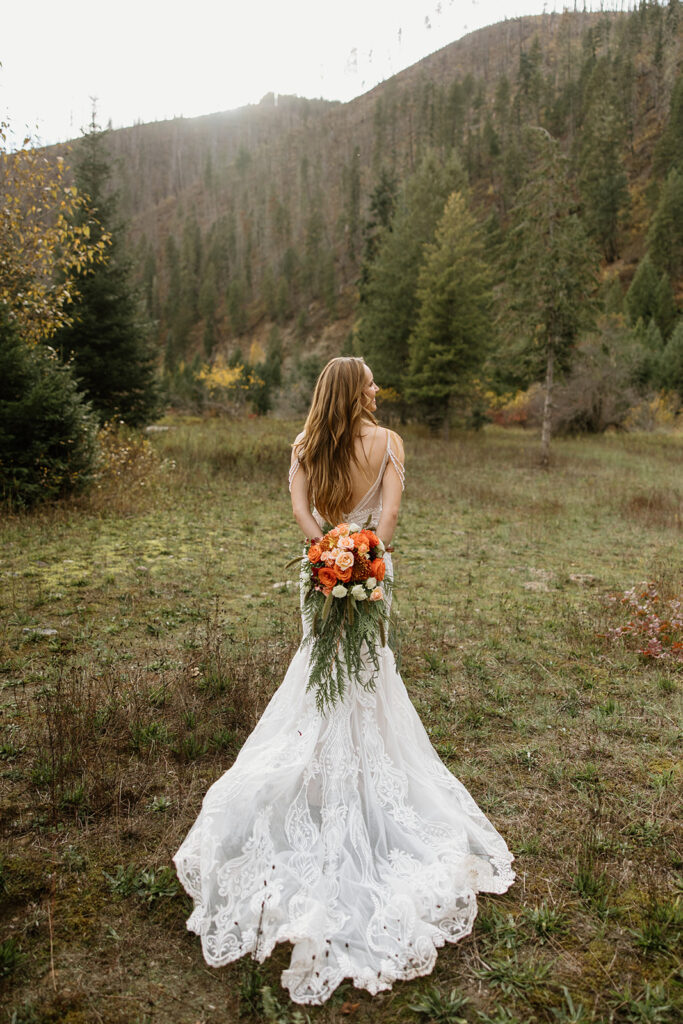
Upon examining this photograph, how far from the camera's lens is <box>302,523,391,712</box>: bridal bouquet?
3.21 metres

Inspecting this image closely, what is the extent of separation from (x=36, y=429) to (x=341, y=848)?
1025cm

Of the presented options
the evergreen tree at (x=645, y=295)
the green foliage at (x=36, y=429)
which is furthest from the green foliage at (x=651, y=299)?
the green foliage at (x=36, y=429)

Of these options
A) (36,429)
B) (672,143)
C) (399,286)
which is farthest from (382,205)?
(672,143)

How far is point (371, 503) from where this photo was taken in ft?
12.2

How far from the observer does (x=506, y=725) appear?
200 inches

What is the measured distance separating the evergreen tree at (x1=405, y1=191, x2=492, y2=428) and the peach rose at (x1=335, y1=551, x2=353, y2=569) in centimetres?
2564

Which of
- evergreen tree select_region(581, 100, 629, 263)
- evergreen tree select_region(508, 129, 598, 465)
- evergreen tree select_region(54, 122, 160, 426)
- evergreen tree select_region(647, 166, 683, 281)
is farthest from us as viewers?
evergreen tree select_region(581, 100, 629, 263)

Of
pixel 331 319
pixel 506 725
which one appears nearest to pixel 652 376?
pixel 506 725

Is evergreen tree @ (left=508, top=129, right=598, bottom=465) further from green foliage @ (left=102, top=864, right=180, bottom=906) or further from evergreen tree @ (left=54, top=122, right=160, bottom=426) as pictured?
green foliage @ (left=102, top=864, right=180, bottom=906)

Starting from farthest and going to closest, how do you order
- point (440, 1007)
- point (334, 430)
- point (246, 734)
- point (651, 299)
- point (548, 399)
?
point (651, 299) < point (548, 399) < point (246, 734) < point (334, 430) < point (440, 1007)

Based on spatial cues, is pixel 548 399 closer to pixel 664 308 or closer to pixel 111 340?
pixel 111 340

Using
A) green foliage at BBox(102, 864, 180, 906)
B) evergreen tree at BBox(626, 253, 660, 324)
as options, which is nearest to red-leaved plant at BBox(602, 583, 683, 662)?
green foliage at BBox(102, 864, 180, 906)

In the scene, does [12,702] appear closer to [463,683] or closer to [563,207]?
[463,683]

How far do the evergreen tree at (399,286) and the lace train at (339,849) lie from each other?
92.4ft
